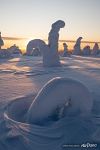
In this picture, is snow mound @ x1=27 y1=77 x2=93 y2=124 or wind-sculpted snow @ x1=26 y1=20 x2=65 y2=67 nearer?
snow mound @ x1=27 y1=77 x2=93 y2=124

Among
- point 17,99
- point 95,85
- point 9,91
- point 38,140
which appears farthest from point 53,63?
point 38,140

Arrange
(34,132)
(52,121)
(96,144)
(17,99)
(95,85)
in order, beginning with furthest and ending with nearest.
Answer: (95,85), (17,99), (52,121), (34,132), (96,144)

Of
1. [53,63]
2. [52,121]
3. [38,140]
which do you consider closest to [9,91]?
[52,121]

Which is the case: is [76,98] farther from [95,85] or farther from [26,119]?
[95,85]

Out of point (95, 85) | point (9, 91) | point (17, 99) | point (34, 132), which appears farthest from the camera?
point (95, 85)

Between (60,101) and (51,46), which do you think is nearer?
(60,101)

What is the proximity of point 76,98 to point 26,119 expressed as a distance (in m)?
1.21

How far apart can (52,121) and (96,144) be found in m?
1.44

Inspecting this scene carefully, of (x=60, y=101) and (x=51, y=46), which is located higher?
(x=51, y=46)

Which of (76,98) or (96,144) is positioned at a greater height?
→ (76,98)

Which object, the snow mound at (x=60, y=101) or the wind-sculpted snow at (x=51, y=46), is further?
the wind-sculpted snow at (x=51, y=46)

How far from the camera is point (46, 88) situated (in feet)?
26.8

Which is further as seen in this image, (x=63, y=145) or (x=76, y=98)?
(x=76, y=98)

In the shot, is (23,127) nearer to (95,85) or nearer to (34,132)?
(34,132)
